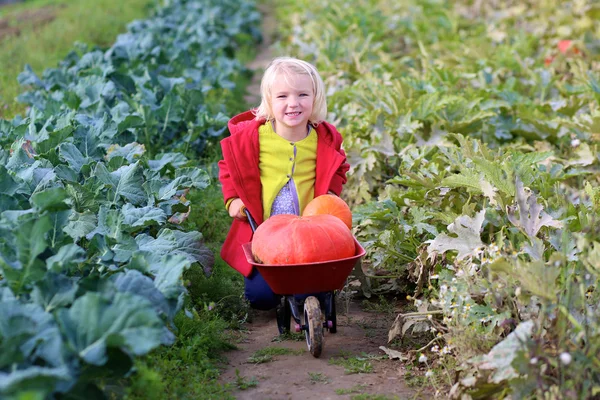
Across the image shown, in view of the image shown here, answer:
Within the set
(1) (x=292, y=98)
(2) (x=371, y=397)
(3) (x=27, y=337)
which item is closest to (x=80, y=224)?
(1) (x=292, y=98)

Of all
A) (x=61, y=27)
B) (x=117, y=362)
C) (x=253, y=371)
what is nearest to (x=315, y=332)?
(x=253, y=371)

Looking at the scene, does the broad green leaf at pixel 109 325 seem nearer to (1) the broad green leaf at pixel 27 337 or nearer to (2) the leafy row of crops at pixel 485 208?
(1) the broad green leaf at pixel 27 337

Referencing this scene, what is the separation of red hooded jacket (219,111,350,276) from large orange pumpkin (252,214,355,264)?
39 centimetres

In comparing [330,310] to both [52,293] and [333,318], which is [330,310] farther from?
[52,293]

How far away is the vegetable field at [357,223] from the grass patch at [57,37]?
39.8 inches

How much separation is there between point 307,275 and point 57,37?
10.5 metres

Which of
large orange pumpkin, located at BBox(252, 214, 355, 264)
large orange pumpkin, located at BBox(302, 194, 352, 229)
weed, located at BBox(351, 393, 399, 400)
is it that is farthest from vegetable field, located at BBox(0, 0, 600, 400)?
large orange pumpkin, located at BBox(302, 194, 352, 229)

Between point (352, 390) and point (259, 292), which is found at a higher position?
point (259, 292)

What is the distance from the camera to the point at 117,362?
306 cm

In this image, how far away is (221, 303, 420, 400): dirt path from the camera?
3.71 m

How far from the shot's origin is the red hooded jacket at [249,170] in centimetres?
445

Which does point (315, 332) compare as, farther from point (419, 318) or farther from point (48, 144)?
point (48, 144)

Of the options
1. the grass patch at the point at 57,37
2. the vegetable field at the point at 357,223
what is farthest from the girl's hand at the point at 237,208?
the grass patch at the point at 57,37

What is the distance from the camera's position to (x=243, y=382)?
381cm
